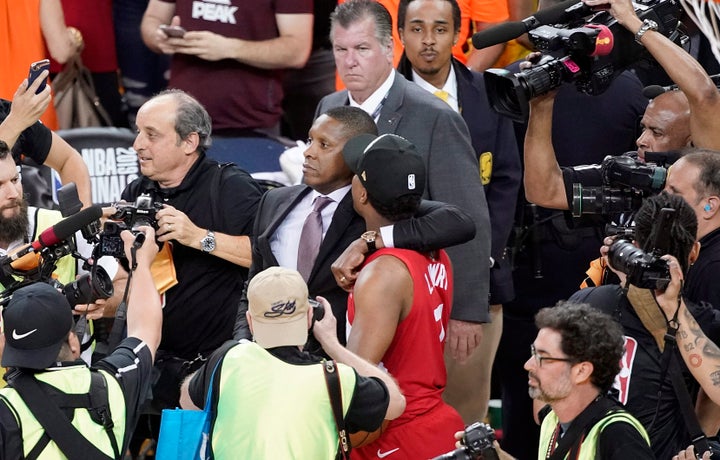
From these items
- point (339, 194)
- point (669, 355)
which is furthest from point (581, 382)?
point (339, 194)

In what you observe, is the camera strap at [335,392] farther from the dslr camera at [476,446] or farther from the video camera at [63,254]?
the video camera at [63,254]

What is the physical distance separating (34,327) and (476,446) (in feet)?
5.17

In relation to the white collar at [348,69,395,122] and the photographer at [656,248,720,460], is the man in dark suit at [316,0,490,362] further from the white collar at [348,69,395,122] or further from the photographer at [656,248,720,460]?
the photographer at [656,248,720,460]

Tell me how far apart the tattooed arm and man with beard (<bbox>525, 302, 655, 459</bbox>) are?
254mm

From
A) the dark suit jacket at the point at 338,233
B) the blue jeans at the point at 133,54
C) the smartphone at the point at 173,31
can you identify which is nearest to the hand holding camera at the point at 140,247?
the dark suit jacket at the point at 338,233

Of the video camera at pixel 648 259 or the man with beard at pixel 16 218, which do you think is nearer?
the video camera at pixel 648 259

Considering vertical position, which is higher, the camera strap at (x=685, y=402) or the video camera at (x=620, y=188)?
the video camera at (x=620, y=188)

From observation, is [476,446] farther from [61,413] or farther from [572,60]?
[572,60]

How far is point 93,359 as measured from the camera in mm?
5746

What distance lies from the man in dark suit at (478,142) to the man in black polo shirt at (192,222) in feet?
4.05

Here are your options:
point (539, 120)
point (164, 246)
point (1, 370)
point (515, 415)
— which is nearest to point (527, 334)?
point (515, 415)

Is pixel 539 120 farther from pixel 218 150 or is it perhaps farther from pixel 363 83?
pixel 218 150

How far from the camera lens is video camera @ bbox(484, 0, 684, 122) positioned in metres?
5.48

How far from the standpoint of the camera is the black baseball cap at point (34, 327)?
14.7 feet
